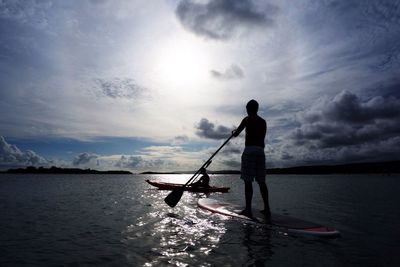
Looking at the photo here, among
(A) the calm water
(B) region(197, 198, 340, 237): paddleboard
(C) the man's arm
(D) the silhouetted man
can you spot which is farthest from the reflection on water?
(C) the man's arm

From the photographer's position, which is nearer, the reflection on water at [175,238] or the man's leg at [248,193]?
the reflection on water at [175,238]

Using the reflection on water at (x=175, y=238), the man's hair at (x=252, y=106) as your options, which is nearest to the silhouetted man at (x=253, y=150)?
the man's hair at (x=252, y=106)

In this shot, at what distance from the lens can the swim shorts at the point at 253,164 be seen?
10125 millimetres

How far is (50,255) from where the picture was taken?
7203mm

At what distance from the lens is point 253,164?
10.2m

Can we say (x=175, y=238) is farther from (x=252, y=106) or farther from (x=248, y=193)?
(x=252, y=106)

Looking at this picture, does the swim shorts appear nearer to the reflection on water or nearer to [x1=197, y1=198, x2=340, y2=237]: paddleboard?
[x1=197, y1=198, x2=340, y2=237]: paddleboard

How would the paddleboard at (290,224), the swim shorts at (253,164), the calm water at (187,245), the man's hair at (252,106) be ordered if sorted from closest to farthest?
the calm water at (187,245) < the paddleboard at (290,224) < the swim shorts at (253,164) < the man's hair at (252,106)

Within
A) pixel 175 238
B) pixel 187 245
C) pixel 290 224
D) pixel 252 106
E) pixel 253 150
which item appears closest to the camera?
pixel 187 245

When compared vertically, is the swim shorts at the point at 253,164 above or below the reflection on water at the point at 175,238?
above

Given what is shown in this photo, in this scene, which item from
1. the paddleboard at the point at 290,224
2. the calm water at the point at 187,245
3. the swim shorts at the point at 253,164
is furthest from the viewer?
the swim shorts at the point at 253,164

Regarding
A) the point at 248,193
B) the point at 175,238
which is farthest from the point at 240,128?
the point at 175,238

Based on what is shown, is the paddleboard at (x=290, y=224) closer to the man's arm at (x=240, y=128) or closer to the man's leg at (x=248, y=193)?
the man's leg at (x=248, y=193)

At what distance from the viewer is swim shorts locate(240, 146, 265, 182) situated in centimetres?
1012
